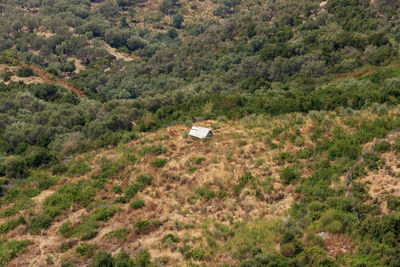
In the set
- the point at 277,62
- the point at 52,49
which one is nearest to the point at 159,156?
the point at 277,62

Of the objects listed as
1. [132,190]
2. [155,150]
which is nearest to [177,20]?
[155,150]

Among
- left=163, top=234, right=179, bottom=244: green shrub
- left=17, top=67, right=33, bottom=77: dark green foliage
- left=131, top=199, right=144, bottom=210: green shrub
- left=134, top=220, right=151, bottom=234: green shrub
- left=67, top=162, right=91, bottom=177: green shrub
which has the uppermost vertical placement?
left=163, top=234, right=179, bottom=244: green shrub

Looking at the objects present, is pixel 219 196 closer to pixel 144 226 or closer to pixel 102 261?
pixel 144 226

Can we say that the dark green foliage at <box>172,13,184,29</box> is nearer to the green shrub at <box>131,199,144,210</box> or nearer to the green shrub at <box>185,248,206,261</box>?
the green shrub at <box>131,199,144,210</box>

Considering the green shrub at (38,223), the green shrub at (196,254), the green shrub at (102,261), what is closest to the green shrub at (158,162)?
Answer: the green shrub at (38,223)

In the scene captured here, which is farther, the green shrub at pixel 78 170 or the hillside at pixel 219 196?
the green shrub at pixel 78 170

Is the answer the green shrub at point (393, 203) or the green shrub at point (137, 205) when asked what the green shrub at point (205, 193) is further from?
the green shrub at point (393, 203)

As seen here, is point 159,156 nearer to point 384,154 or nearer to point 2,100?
point 384,154

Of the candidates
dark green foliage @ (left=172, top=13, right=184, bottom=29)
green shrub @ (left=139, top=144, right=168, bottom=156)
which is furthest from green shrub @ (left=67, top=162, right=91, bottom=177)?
dark green foliage @ (left=172, top=13, right=184, bottom=29)

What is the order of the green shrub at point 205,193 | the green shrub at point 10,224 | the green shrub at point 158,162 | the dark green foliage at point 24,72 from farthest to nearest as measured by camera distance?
the dark green foliage at point 24,72 < the green shrub at point 158,162 < the green shrub at point 205,193 < the green shrub at point 10,224
